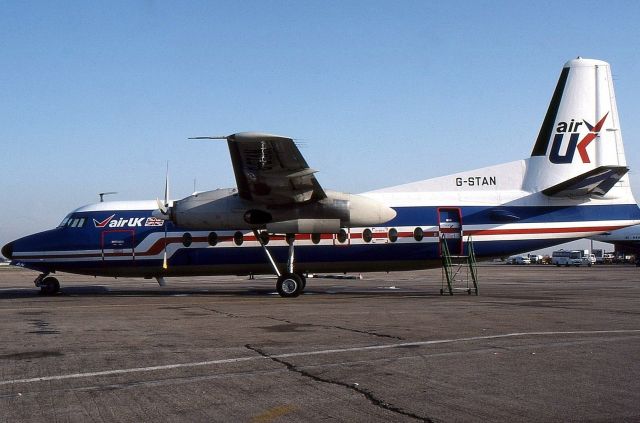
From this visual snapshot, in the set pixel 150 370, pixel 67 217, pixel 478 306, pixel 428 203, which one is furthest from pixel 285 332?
pixel 67 217

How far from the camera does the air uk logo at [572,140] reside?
2220 cm

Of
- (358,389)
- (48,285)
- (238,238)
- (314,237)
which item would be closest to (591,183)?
(314,237)

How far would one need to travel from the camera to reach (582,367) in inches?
305

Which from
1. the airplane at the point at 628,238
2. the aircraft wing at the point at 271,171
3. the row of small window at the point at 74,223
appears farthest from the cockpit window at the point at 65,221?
the airplane at the point at 628,238

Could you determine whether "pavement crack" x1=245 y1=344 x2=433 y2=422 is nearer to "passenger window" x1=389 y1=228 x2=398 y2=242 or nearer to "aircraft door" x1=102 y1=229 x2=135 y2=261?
"passenger window" x1=389 y1=228 x2=398 y2=242

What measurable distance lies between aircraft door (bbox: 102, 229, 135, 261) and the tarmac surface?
8.76 m

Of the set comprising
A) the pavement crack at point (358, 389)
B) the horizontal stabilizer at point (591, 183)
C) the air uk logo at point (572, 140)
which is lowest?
the pavement crack at point (358, 389)

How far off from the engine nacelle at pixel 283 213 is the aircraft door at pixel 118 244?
117 inches

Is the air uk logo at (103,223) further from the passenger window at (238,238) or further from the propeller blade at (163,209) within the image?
the passenger window at (238,238)

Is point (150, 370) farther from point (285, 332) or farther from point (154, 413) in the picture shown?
point (285, 332)

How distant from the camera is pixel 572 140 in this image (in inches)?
880

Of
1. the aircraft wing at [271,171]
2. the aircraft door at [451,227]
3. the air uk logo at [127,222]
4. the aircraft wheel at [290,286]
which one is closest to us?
the aircraft wing at [271,171]

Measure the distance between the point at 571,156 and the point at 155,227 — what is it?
50.2 ft

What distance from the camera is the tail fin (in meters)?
22.2
